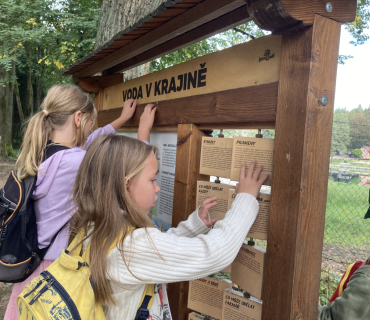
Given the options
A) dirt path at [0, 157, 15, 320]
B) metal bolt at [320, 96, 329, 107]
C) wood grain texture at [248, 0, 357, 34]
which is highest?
wood grain texture at [248, 0, 357, 34]

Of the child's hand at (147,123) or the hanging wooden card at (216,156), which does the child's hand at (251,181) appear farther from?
the child's hand at (147,123)

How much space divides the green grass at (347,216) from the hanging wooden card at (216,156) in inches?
193

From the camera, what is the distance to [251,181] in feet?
4.89

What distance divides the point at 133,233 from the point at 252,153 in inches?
26.1

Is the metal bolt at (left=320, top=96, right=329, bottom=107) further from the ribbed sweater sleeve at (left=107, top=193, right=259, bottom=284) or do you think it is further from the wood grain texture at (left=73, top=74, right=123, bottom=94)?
the wood grain texture at (left=73, top=74, right=123, bottom=94)

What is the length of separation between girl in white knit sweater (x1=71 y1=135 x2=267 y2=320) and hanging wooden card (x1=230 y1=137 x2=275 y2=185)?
0.04m

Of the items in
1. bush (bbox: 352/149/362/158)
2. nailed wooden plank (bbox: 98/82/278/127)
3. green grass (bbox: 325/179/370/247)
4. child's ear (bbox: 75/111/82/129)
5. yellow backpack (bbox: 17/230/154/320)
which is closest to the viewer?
yellow backpack (bbox: 17/230/154/320)

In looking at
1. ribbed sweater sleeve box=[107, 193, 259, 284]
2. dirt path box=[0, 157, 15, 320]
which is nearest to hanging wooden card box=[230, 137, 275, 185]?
ribbed sweater sleeve box=[107, 193, 259, 284]

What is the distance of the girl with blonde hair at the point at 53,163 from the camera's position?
178 cm

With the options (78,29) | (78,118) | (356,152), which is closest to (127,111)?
(78,118)

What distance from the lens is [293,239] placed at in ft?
4.29

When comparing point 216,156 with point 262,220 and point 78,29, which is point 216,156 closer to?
point 262,220

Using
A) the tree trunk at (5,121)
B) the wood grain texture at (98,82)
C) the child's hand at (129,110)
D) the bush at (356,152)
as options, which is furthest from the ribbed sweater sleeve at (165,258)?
the tree trunk at (5,121)

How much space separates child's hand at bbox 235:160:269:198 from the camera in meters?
1.47
